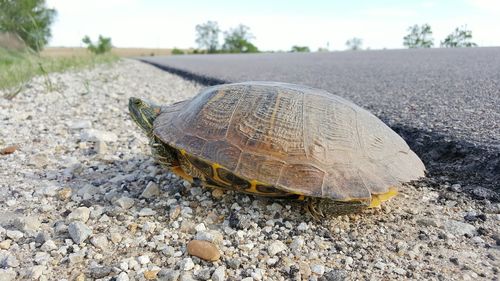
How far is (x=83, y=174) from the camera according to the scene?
3.73 meters

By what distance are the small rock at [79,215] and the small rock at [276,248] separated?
1348mm

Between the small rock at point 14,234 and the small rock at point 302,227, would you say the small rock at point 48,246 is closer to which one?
the small rock at point 14,234

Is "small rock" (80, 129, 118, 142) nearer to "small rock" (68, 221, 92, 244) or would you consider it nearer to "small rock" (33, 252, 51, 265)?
"small rock" (68, 221, 92, 244)

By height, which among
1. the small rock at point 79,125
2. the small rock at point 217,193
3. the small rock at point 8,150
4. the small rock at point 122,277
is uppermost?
the small rock at point 79,125

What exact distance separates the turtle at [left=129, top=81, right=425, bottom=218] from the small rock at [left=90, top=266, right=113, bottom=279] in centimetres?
99

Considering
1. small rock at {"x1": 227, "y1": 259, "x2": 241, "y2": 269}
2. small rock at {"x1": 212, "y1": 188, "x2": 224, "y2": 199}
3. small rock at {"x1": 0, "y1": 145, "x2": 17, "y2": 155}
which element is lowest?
small rock at {"x1": 227, "y1": 259, "x2": 241, "y2": 269}

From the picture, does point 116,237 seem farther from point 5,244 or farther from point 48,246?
point 5,244

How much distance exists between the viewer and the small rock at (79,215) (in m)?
2.84

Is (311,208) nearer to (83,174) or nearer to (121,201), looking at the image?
(121,201)

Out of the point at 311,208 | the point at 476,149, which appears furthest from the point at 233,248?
the point at 476,149

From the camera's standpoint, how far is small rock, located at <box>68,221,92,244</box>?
2.55 m

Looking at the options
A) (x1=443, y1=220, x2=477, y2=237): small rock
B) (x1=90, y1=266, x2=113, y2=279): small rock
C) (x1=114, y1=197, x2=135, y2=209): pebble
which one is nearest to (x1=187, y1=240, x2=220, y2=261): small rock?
(x1=90, y1=266, x2=113, y2=279): small rock

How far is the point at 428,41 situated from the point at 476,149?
37.8 m

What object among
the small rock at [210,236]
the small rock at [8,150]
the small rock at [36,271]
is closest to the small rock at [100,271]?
the small rock at [36,271]
